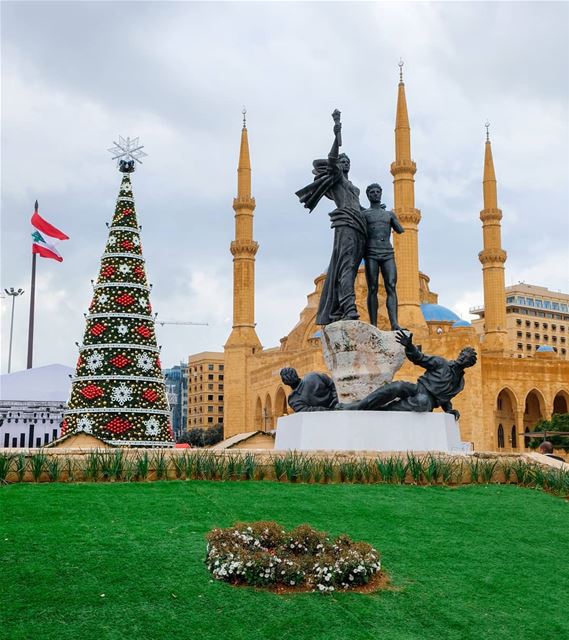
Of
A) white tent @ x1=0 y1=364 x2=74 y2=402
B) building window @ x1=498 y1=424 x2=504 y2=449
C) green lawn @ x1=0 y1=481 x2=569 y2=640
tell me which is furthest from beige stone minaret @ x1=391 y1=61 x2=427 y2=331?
green lawn @ x1=0 y1=481 x2=569 y2=640

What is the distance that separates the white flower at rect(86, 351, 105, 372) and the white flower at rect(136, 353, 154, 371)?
28.0 inches

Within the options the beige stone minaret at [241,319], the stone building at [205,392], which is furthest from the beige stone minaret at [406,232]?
the stone building at [205,392]

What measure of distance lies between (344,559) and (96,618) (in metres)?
1.59

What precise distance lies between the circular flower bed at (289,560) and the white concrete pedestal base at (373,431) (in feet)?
15.4

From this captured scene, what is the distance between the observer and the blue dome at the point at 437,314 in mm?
49819

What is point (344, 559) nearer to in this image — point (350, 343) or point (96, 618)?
point (96, 618)

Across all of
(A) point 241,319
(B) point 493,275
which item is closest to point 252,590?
(A) point 241,319

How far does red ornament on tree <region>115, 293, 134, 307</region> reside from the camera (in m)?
16.4

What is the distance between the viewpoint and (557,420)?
32406mm

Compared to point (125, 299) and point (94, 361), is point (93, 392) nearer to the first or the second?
point (94, 361)

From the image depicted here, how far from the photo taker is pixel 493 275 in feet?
153

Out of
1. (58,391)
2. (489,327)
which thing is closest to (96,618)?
(58,391)

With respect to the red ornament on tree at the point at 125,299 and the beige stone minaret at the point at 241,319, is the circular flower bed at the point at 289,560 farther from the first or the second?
the beige stone minaret at the point at 241,319

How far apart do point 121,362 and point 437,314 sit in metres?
36.7
